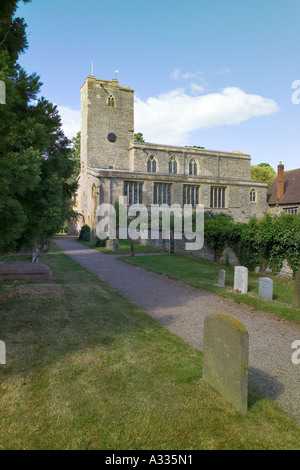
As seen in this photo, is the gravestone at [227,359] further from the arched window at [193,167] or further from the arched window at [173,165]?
the arched window at [193,167]

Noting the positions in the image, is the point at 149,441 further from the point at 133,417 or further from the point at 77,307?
the point at 77,307

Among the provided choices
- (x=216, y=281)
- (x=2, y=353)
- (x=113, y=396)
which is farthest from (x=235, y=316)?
(x=2, y=353)

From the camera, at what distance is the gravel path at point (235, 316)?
416cm

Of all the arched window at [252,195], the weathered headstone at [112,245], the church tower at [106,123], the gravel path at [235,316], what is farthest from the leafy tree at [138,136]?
the gravel path at [235,316]

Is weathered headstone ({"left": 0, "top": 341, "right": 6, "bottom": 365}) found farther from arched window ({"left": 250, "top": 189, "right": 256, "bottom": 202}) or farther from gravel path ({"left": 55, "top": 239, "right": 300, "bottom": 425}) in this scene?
arched window ({"left": 250, "top": 189, "right": 256, "bottom": 202})

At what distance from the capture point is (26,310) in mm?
6879

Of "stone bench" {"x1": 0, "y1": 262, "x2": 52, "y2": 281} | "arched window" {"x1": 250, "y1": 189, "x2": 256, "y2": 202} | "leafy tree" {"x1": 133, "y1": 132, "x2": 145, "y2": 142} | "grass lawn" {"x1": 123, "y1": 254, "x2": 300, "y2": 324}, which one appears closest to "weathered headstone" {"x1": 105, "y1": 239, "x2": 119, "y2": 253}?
"grass lawn" {"x1": 123, "y1": 254, "x2": 300, "y2": 324}

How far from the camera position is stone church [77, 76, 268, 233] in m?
34.5

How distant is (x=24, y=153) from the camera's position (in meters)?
4.54

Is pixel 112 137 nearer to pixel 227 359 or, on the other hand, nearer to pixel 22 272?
pixel 22 272

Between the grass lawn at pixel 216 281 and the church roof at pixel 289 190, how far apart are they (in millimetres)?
22803

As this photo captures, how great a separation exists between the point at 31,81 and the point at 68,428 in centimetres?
587

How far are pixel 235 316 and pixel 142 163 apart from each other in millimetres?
33599
